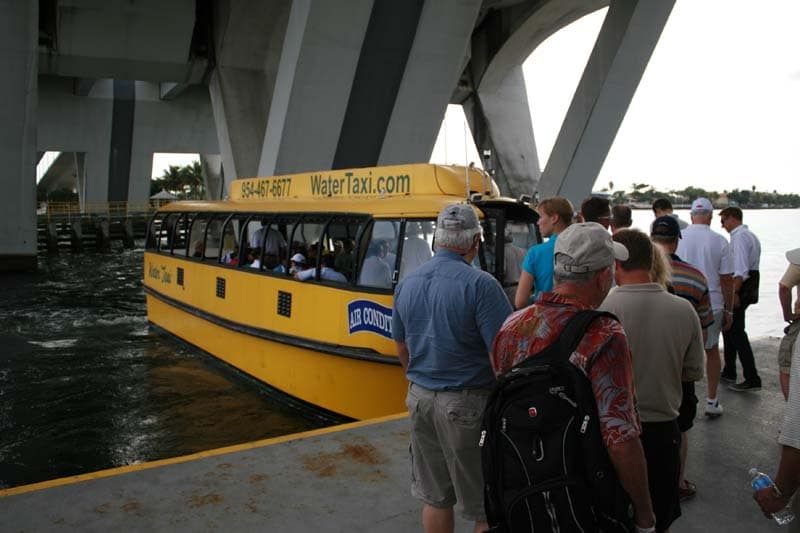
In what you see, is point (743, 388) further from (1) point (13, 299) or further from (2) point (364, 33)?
(1) point (13, 299)

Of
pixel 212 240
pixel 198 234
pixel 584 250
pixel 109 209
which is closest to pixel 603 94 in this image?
pixel 198 234

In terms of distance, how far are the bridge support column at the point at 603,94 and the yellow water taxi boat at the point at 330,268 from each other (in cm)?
1424

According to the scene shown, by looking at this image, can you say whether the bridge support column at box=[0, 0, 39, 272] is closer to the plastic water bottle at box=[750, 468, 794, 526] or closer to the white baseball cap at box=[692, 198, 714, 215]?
the white baseball cap at box=[692, 198, 714, 215]

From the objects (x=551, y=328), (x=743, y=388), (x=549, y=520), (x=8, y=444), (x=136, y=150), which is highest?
(x=136, y=150)

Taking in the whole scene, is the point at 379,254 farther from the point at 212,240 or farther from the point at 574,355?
the point at 574,355

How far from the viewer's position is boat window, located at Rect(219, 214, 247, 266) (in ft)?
32.6

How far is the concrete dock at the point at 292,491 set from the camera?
382 centimetres

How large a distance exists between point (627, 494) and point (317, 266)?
576cm

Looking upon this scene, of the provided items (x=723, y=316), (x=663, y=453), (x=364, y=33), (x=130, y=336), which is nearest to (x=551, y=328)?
(x=663, y=453)

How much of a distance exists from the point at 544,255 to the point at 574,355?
3.05 metres

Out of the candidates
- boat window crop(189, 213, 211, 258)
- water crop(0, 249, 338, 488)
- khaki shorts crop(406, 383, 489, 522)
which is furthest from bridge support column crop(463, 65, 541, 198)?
khaki shorts crop(406, 383, 489, 522)

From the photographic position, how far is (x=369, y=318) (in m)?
6.88

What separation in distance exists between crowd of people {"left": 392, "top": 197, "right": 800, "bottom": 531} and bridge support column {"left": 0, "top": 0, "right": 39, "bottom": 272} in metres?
22.0

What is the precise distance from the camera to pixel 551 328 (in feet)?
7.46
